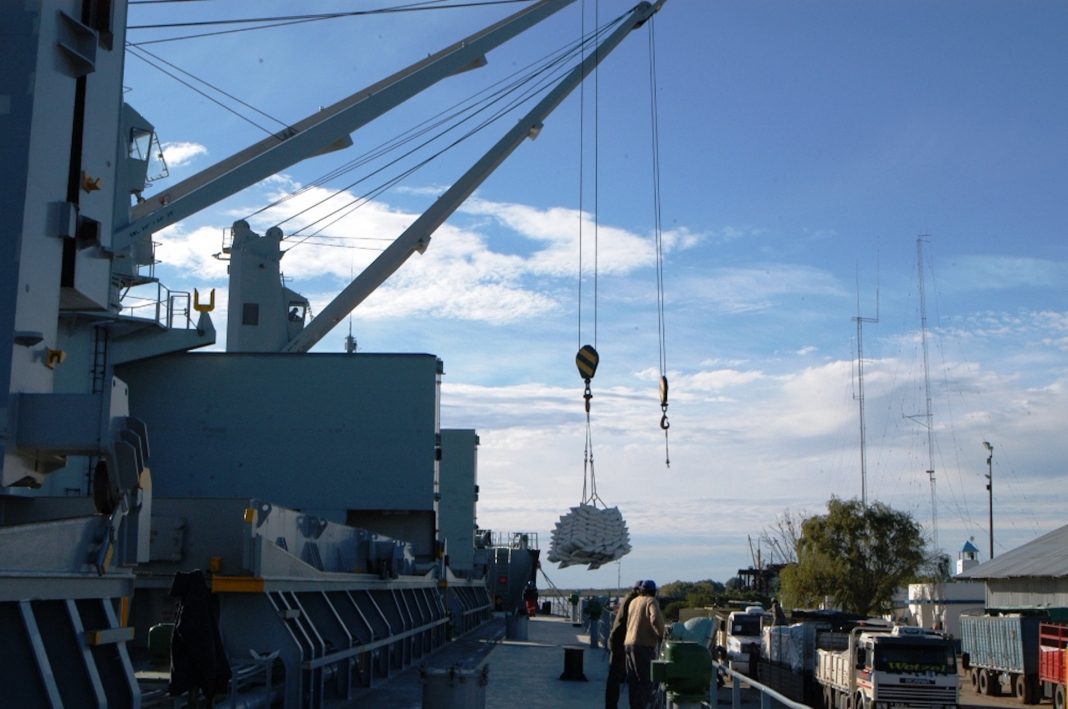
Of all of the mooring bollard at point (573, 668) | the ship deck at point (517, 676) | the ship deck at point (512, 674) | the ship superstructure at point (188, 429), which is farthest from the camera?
the mooring bollard at point (573, 668)

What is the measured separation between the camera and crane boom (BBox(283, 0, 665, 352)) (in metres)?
31.5

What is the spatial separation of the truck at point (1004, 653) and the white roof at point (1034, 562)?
10.9 metres

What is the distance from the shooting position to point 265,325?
1316 inches

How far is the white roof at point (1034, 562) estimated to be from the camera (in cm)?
4112

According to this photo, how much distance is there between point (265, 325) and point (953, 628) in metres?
33.0

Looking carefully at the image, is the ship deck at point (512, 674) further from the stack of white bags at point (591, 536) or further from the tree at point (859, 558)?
the tree at point (859, 558)

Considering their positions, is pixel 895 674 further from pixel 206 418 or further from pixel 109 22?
pixel 206 418

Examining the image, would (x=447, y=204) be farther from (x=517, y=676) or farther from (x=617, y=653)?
(x=617, y=653)

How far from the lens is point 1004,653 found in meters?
27.9

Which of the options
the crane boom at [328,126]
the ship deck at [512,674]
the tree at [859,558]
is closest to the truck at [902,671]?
the ship deck at [512,674]

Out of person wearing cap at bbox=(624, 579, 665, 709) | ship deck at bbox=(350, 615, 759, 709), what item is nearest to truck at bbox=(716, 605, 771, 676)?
ship deck at bbox=(350, 615, 759, 709)

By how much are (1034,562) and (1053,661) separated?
20400 mm

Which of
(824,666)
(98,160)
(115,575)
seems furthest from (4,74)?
(824,666)

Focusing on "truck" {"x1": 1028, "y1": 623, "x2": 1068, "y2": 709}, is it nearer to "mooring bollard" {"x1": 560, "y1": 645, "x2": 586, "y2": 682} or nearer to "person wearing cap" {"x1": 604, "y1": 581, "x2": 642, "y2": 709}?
"mooring bollard" {"x1": 560, "y1": 645, "x2": 586, "y2": 682}
